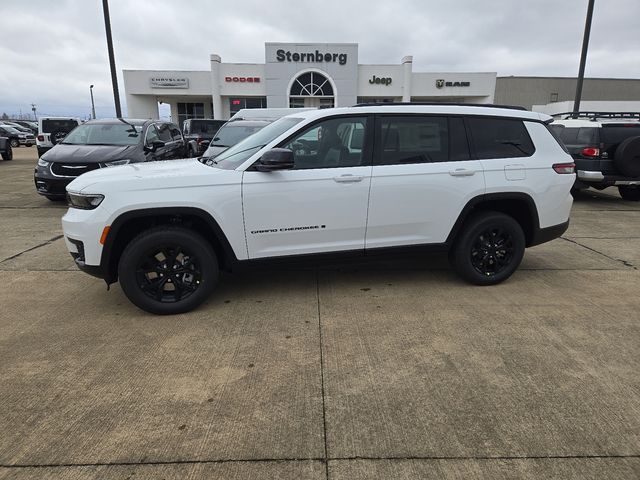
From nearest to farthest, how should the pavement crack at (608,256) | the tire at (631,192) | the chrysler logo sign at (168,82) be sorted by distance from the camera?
the pavement crack at (608,256) < the tire at (631,192) < the chrysler logo sign at (168,82)

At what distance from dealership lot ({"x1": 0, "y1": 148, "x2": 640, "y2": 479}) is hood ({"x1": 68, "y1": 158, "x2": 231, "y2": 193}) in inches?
45.2

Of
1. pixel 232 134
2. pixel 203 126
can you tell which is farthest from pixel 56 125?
pixel 232 134

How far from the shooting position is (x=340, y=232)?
14.0 feet

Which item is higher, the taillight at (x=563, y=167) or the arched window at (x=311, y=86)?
the arched window at (x=311, y=86)

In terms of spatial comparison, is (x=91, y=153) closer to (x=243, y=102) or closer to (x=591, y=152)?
(x=591, y=152)

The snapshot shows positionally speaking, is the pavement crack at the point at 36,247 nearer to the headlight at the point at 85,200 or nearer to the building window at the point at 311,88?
the headlight at the point at 85,200

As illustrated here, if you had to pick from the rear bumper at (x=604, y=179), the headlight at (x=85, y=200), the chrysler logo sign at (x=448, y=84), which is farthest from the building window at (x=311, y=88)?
the headlight at (x=85, y=200)

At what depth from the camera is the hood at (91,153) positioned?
28.2 ft

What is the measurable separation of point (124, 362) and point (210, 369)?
65 centimetres

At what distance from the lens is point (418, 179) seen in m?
4.33

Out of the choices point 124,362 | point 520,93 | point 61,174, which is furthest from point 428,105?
point 520,93

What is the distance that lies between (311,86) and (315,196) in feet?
113

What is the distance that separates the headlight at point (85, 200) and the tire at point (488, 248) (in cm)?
337

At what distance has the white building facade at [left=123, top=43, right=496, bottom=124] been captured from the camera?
3584 cm
